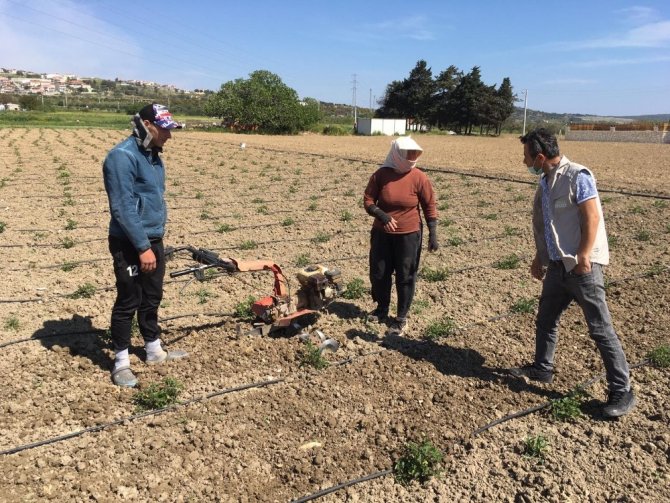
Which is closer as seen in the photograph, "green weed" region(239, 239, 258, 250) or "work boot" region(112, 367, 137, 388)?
"work boot" region(112, 367, 137, 388)

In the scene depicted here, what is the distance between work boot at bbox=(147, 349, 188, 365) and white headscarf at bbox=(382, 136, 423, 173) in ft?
8.34

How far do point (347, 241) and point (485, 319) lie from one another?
331 cm

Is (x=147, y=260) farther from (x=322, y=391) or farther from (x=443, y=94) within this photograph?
(x=443, y=94)

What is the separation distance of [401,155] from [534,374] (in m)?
2.20

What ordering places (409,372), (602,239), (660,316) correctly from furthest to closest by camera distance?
(660,316), (409,372), (602,239)

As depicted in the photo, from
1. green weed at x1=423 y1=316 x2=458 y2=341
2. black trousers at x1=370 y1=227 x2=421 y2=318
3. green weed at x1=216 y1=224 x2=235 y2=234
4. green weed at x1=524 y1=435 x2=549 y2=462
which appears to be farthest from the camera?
green weed at x1=216 y1=224 x2=235 y2=234

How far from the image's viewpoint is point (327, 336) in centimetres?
511

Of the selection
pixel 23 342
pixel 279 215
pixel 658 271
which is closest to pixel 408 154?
pixel 23 342

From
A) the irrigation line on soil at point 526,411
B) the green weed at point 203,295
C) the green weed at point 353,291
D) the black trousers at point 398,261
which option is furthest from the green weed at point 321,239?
the irrigation line on soil at point 526,411

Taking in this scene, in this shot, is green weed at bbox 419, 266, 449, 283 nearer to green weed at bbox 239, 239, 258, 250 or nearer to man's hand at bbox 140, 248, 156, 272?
green weed at bbox 239, 239, 258, 250

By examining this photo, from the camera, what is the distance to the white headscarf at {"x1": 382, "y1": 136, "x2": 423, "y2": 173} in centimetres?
467

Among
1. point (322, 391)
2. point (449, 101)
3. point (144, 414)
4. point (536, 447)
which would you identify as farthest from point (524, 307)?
point (449, 101)

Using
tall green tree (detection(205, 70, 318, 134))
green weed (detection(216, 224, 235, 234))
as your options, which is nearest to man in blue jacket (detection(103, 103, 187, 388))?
green weed (detection(216, 224, 235, 234))

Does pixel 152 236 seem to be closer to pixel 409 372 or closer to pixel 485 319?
pixel 409 372
